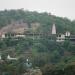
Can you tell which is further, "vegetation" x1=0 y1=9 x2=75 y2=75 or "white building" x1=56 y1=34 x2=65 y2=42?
"white building" x1=56 y1=34 x2=65 y2=42

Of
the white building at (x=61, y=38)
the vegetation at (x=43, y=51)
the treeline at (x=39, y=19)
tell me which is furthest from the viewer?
the treeline at (x=39, y=19)

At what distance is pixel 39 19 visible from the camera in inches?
758

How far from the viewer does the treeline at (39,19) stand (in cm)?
1748

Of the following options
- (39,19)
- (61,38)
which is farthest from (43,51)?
(39,19)

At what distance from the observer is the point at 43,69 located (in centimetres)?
1016

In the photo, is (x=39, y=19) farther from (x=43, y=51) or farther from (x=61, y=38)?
(x=43, y=51)

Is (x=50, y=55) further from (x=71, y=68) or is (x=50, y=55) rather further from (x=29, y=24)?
(x=29, y=24)

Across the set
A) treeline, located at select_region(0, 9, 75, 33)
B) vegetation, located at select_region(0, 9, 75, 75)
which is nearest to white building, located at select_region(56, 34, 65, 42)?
vegetation, located at select_region(0, 9, 75, 75)

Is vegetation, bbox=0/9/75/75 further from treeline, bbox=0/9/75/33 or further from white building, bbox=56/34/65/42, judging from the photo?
white building, bbox=56/34/65/42

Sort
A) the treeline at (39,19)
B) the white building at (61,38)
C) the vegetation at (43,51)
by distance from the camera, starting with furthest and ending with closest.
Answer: the treeline at (39,19), the white building at (61,38), the vegetation at (43,51)

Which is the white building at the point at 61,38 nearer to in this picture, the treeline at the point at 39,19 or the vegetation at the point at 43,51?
the vegetation at the point at 43,51

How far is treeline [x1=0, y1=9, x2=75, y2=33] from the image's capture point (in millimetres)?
17483

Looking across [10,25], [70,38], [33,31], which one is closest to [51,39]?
[70,38]

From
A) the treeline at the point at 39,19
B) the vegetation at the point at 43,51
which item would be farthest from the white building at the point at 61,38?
the treeline at the point at 39,19
